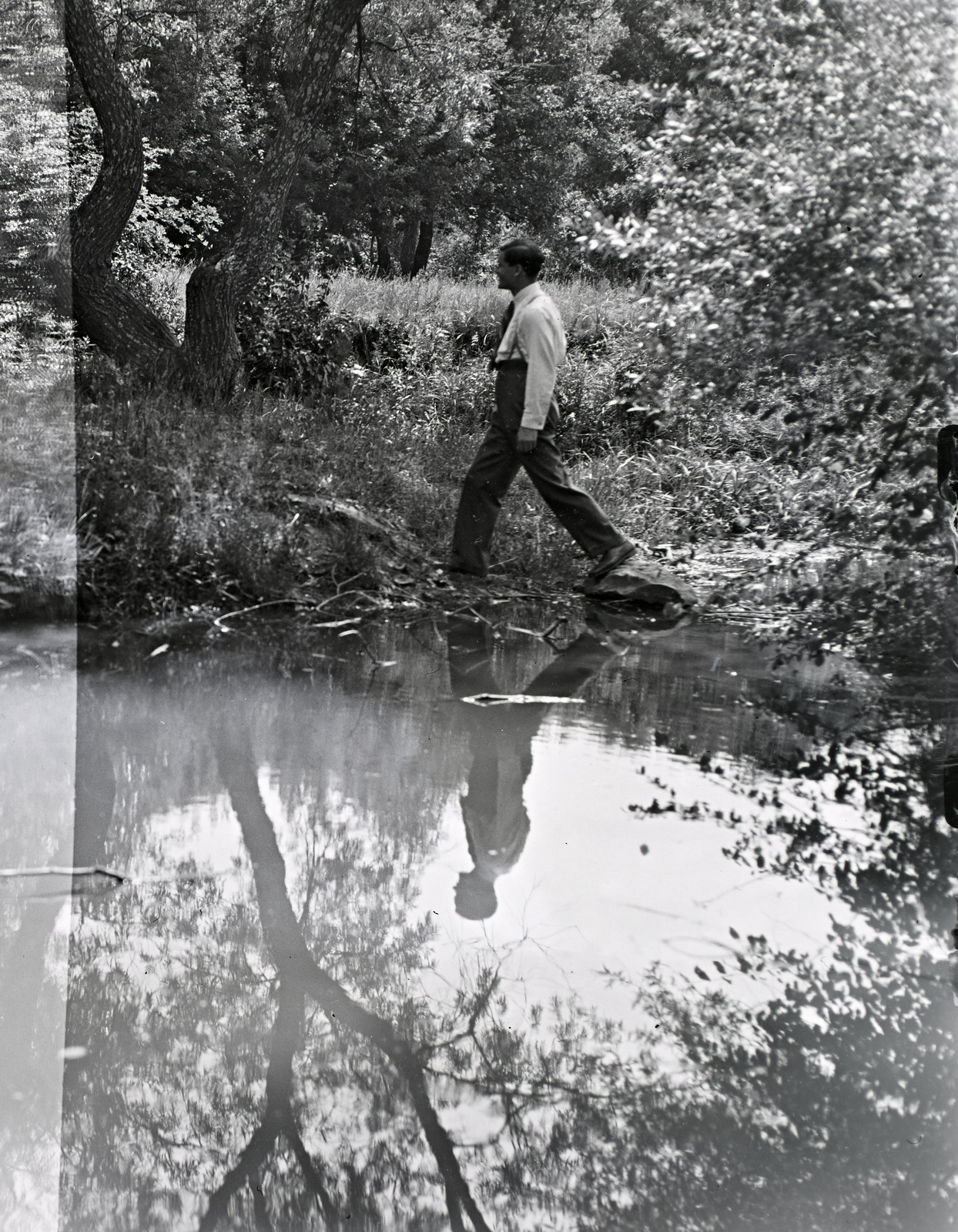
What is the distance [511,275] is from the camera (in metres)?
7.34

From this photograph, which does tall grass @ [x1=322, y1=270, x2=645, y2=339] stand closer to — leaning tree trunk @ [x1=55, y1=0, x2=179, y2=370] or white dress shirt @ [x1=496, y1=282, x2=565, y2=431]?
leaning tree trunk @ [x1=55, y1=0, x2=179, y2=370]

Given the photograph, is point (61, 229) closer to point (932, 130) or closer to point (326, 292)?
point (326, 292)

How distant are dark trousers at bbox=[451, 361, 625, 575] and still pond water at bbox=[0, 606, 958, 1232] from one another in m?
2.16

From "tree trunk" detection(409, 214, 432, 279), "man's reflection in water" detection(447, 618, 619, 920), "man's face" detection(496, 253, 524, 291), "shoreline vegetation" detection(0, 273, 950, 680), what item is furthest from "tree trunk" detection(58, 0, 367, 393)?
"tree trunk" detection(409, 214, 432, 279)

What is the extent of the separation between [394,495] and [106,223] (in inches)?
179

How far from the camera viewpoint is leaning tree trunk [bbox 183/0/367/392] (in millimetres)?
11250

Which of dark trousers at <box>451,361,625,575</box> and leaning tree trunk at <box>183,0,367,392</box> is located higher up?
leaning tree trunk at <box>183,0,367,392</box>

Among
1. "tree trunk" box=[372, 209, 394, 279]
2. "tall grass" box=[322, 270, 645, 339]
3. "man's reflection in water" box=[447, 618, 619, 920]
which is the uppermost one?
"tree trunk" box=[372, 209, 394, 279]

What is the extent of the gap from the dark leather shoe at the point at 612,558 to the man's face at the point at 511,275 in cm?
168

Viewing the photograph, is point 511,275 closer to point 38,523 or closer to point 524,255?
point 524,255

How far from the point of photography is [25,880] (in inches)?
147

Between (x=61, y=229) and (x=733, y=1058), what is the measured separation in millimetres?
10465

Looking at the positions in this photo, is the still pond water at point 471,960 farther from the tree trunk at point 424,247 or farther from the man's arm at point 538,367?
the tree trunk at point 424,247

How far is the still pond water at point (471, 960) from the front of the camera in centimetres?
257
